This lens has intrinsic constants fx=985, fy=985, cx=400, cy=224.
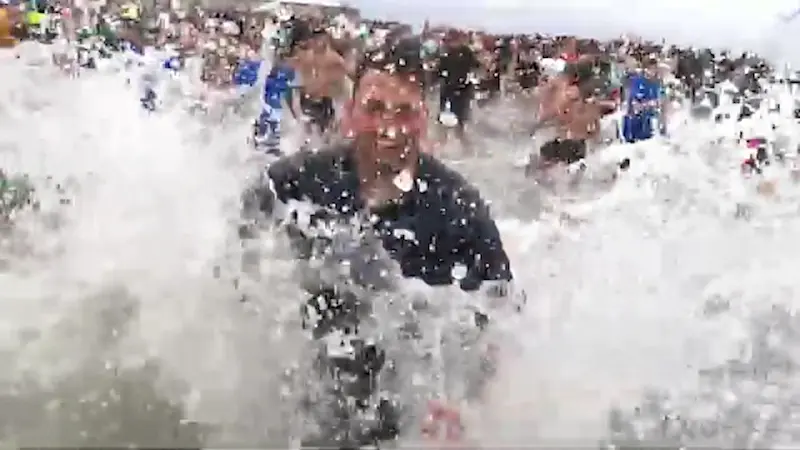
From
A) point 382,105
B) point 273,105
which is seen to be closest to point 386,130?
point 382,105

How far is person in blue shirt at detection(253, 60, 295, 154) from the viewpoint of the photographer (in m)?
1.28

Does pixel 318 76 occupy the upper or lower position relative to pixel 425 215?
upper

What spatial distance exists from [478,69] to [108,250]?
537 millimetres

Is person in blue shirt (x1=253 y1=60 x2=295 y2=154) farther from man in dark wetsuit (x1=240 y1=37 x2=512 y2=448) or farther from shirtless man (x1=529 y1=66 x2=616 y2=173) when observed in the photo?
shirtless man (x1=529 y1=66 x2=616 y2=173)

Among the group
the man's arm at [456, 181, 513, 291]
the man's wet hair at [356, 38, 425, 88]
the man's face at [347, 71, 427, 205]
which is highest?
the man's wet hair at [356, 38, 425, 88]

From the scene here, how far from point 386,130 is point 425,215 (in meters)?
0.12

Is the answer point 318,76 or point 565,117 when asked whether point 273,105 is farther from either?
point 565,117

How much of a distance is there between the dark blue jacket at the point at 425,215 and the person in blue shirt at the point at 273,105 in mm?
31

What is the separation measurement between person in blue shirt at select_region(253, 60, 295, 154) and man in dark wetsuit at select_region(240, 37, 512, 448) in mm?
32

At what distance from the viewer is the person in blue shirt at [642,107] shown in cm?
130

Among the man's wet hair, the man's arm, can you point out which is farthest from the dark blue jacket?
the man's wet hair

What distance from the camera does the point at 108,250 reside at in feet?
4.19

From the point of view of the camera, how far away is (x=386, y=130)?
1.30 metres

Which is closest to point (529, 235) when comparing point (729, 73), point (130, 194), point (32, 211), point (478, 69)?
point (478, 69)
